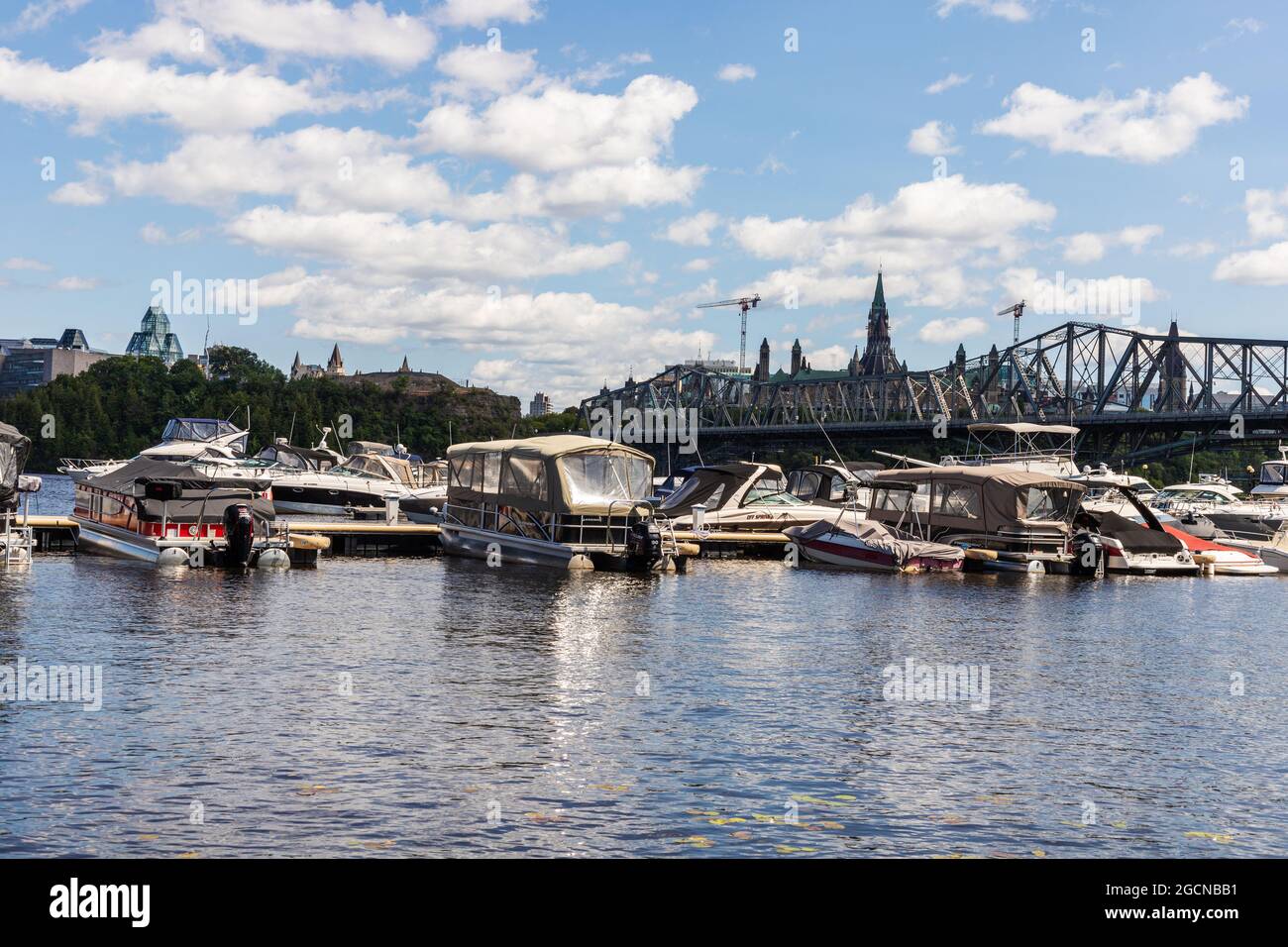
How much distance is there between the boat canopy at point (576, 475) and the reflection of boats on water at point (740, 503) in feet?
41.6

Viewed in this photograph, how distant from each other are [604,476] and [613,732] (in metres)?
27.4

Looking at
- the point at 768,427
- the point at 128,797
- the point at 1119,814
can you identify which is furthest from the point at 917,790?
the point at 768,427

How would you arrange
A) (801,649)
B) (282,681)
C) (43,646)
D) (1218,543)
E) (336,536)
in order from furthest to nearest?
(1218,543) → (336,536) → (801,649) → (43,646) → (282,681)

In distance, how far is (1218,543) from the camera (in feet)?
203

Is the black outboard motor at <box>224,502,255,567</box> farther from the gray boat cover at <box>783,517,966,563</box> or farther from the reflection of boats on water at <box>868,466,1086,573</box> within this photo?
the reflection of boats on water at <box>868,466,1086,573</box>

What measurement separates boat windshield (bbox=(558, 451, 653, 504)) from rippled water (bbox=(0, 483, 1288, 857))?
9187 mm

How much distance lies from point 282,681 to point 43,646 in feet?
20.7

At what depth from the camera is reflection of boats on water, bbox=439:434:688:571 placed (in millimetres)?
47188

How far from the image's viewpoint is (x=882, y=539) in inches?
2122

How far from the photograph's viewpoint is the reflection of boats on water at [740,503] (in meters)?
62.8

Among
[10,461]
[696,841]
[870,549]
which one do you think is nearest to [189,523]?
[10,461]

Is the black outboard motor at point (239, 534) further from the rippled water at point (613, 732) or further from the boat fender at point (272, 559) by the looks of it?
the rippled water at point (613, 732)

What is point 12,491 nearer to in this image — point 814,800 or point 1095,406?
point 814,800
